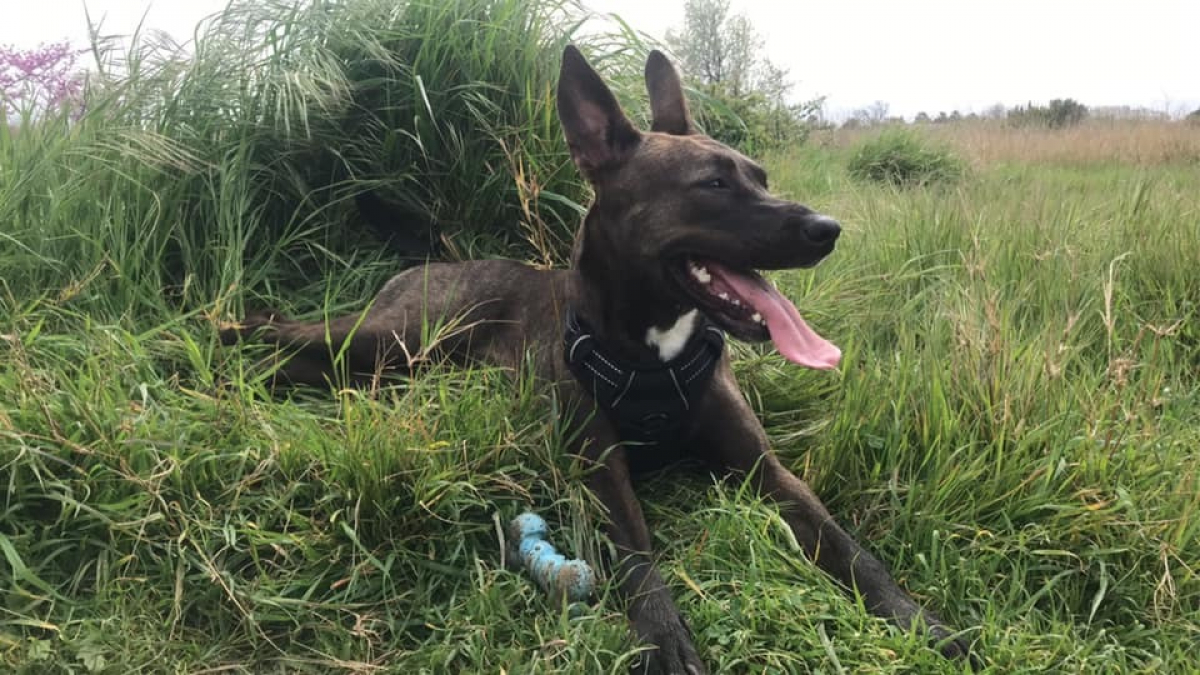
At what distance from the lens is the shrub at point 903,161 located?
715 centimetres

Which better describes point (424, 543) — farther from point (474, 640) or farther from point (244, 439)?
point (244, 439)

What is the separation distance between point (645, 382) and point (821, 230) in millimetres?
588

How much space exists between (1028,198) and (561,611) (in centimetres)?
364

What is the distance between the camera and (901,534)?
197 cm

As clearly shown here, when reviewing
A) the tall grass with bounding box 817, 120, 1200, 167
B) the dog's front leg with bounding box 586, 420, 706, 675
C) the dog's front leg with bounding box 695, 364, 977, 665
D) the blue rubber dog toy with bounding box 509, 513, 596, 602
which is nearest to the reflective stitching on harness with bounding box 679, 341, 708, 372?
the dog's front leg with bounding box 695, 364, 977, 665

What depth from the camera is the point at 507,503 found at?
6.53 feet

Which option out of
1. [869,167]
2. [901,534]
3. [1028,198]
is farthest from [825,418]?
[869,167]

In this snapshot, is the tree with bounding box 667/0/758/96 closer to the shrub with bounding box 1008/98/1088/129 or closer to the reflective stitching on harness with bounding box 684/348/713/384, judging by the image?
the shrub with bounding box 1008/98/1088/129

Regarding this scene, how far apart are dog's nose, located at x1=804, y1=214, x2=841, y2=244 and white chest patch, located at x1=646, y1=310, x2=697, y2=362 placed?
427 mm

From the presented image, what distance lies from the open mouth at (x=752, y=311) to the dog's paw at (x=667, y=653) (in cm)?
69

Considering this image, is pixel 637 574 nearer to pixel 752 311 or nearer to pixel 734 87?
pixel 752 311

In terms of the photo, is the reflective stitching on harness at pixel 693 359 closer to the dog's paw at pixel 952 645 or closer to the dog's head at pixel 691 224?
the dog's head at pixel 691 224

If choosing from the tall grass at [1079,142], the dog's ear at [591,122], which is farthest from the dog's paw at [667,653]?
the tall grass at [1079,142]

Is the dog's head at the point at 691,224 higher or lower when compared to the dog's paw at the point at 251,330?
higher
